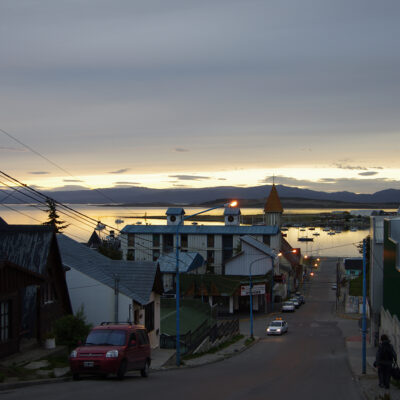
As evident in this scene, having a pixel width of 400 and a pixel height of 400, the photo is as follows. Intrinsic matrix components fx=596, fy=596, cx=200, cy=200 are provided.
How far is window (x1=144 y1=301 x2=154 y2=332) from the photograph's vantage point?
36.9 metres

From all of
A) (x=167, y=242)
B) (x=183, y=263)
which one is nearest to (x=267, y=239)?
(x=167, y=242)

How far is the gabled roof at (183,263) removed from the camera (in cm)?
7794

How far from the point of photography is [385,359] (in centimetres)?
1734

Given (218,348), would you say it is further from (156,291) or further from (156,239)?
(156,239)

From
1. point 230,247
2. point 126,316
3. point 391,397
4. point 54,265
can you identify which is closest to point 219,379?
point 391,397

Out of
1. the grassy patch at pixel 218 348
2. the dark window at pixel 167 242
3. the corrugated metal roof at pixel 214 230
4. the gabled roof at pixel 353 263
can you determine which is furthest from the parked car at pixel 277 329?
the gabled roof at pixel 353 263

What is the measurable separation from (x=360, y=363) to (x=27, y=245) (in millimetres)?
20084

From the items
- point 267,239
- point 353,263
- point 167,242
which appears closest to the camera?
point 267,239

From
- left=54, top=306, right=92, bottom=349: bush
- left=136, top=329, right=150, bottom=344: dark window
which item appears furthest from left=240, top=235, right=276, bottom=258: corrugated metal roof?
left=136, top=329, right=150, bottom=344: dark window

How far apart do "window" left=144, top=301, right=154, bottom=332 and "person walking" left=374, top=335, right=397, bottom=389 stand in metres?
21.1

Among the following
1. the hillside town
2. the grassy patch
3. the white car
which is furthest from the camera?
the white car

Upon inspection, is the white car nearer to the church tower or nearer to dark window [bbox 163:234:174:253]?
dark window [bbox 163:234:174:253]

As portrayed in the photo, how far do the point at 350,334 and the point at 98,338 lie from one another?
42190mm

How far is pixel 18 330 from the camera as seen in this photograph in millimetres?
21812
